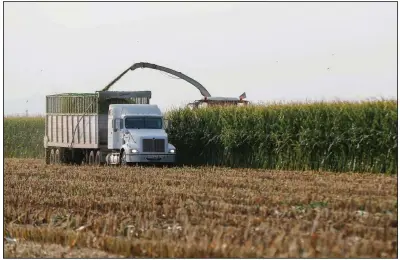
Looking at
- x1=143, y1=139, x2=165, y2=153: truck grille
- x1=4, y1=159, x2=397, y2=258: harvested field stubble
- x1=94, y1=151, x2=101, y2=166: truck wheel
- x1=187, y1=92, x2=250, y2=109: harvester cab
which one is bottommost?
x1=4, y1=159, x2=397, y2=258: harvested field stubble

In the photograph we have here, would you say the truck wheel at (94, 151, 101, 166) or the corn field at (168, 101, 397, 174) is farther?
the truck wheel at (94, 151, 101, 166)

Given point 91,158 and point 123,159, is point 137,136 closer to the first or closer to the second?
point 123,159

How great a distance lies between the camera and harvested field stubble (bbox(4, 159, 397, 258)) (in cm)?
1447

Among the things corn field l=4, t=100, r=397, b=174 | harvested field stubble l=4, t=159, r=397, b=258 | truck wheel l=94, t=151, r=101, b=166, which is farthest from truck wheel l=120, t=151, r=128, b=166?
harvested field stubble l=4, t=159, r=397, b=258

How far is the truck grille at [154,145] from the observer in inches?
1515

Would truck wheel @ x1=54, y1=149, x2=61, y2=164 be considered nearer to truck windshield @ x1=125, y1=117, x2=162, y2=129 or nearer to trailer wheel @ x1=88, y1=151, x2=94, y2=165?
trailer wheel @ x1=88, y1=151, x2=94, y2=165

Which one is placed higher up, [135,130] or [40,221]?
[135,130]

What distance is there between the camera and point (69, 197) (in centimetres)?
2370

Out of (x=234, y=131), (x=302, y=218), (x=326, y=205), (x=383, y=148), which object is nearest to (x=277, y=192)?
(x=326, y=205)

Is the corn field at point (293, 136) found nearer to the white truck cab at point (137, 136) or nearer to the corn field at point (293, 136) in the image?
the corn field at point (293, 136)

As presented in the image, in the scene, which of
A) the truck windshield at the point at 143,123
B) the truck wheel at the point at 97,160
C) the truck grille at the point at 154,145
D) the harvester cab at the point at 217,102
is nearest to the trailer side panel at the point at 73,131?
the truck wheel at the point at 97,160

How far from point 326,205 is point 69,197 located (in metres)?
6.26

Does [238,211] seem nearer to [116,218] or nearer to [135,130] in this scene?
[116,218]

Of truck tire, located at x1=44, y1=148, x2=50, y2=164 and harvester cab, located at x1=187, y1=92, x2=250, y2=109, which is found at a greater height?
harvester cab, located at x1=187, y1=92, x2=250, y2=109
